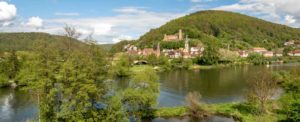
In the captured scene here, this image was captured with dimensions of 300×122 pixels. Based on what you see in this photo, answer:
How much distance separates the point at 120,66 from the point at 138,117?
4535 centimetres

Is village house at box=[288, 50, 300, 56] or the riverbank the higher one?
village house at box=[288, 50, 300, 56]

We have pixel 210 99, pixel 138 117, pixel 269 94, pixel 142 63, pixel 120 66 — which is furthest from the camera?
pixel 142 63

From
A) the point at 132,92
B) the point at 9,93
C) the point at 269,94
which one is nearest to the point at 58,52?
the point at 132,92

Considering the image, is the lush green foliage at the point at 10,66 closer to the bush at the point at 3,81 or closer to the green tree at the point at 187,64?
the bush at the point at 3,81

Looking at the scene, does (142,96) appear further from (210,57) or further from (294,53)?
(294,53)

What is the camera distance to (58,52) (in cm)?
2800

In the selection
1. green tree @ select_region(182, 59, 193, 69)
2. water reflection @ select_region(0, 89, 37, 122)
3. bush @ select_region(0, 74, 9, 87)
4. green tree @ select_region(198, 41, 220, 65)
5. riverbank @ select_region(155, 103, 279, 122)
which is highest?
green tree @ select_region(198, 41, 220, 65)

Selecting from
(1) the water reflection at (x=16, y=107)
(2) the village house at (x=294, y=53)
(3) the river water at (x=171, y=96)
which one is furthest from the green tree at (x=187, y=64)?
(2) the village house at (x=294, y=53)

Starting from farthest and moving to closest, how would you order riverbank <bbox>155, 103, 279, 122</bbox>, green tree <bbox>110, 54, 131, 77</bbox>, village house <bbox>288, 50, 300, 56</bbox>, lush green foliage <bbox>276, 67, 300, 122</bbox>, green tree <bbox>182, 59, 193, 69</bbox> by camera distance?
1. village house <bbox>288, 50, 300, 56</bbox>
2. green tree <bbox>182, 59, 193, 69</bbox>
3. green tree <bbox>110, 54, 131, 77</bbox>
4. riverbank <bbox>155, 103, 279, 122</bbox>
5. lush green foliage <bbox>276, 67, 300, 122</bbox>

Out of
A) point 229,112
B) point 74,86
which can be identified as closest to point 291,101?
point 229,112

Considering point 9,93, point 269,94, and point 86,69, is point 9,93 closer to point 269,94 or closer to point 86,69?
point 86,69

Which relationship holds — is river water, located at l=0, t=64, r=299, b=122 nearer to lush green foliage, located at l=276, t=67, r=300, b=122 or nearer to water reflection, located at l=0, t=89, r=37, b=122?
water reflection, located at l=0, t=89, r=37, b=122

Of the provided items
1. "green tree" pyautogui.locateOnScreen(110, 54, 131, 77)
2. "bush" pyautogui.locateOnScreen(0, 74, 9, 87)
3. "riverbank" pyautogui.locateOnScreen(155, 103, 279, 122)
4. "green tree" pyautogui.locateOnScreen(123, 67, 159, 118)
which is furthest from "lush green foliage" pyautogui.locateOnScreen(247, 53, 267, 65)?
"green tree" pyautogui.locateOnScreen(123, 67, 159, 118)

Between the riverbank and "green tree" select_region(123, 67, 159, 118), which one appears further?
"green tree" select_region(123, 67, 159, 118)
